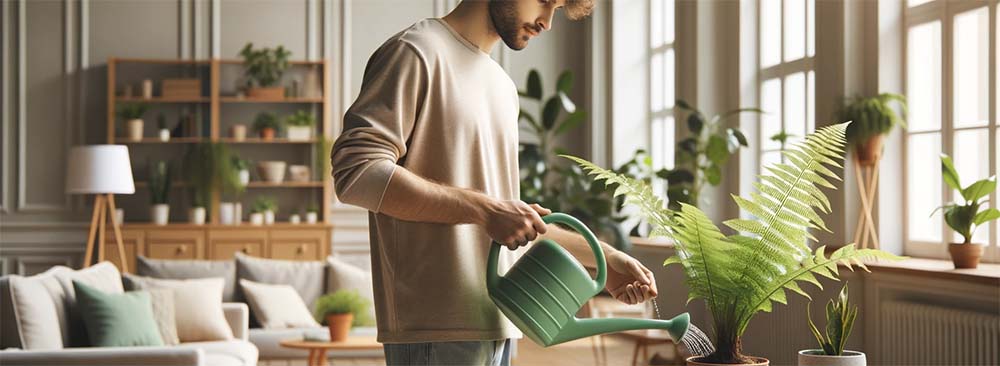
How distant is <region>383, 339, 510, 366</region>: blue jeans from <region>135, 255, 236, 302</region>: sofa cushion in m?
4.71

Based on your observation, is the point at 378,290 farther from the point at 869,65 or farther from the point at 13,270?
the point at 13,270

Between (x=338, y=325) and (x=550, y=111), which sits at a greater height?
(x=550, y=111)

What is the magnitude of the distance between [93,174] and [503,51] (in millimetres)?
3427

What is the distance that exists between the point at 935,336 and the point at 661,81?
4090 mm

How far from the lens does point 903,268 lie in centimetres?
407

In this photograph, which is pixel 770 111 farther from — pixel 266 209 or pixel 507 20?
pixel 507 20

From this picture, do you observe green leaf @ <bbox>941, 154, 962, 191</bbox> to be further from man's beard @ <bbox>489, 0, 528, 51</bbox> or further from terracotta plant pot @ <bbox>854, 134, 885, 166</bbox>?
man's beard @ <bbox>489, 0, 528, 51</bbox>

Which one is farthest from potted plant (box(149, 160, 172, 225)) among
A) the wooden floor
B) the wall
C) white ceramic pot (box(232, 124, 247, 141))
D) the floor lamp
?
the wooden floor

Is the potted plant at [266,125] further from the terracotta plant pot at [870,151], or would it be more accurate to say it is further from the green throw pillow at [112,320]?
the terracotta plant pot at [870,151]

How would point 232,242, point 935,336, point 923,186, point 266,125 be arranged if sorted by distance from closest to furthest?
1. point 935,336
2. point 923,186
3. point 232,242
4. point 266,125

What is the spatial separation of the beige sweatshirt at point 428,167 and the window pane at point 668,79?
6324 millimetres

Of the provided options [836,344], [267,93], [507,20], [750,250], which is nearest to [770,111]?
[267,93]

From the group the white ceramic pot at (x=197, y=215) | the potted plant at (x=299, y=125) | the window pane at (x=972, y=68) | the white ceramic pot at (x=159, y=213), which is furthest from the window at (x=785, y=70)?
the white ceramic pot at (x=159, y=213)

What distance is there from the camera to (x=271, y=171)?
7844mm
